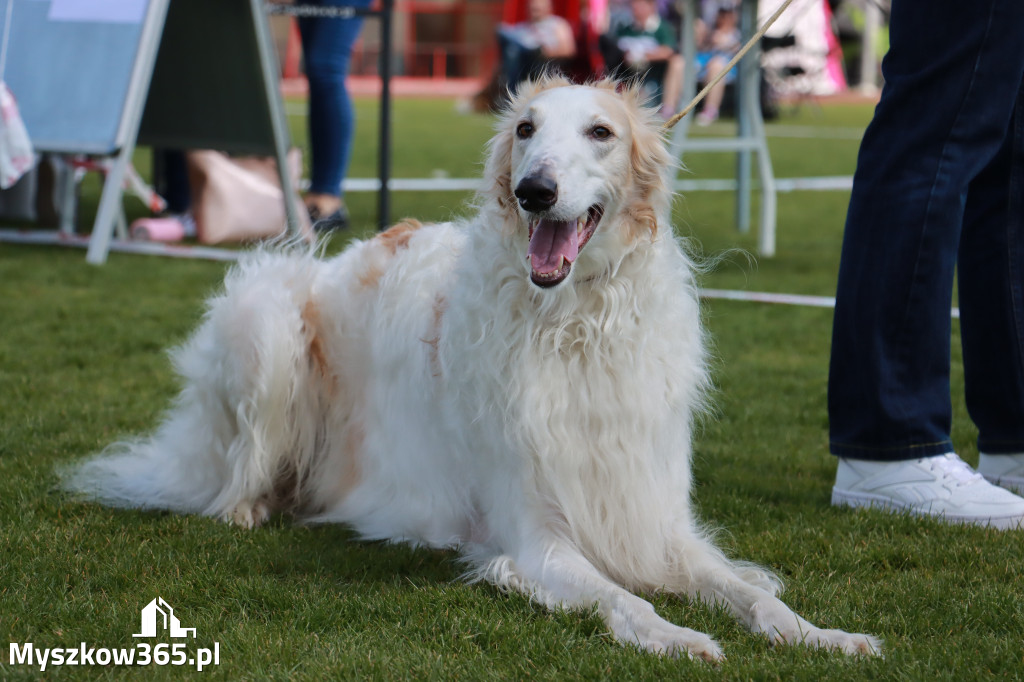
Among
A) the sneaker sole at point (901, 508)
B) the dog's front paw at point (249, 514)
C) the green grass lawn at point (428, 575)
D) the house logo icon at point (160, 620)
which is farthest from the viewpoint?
the dog's front paw at point (249, 514)

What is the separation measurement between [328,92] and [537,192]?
17.5 feet

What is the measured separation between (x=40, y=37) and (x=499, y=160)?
4.87 metres

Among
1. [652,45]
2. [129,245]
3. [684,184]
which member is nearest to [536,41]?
[652,45]

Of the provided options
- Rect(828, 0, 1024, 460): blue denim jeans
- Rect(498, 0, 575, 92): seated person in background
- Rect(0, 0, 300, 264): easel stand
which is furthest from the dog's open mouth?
Rect(498, 0, 575, 92): seated person in background

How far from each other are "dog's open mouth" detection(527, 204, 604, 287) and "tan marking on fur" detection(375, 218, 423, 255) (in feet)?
2.77

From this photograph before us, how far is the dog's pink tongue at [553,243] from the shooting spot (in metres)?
2.66

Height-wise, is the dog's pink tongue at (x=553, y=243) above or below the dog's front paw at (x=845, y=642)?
above

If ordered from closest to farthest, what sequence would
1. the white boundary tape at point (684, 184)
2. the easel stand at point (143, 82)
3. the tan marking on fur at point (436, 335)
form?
1. the tan marking on fur at point (436, 335)
2. the easel stand at point (143, 82)
3. the white boundary tape at point (684, 184)

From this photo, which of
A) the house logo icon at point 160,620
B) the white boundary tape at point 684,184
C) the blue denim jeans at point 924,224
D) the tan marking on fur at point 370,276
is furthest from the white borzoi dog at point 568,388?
the white boundary tape at point 684,184

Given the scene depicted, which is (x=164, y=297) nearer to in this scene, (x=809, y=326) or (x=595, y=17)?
(x=809, y=326)

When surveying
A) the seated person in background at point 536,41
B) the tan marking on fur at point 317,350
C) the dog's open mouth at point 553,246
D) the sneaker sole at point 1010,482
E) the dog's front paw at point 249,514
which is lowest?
the dog's front paw at point 249,514

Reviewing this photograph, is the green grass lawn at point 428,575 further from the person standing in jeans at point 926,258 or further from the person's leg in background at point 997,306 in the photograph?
the person's leg in background at point 997,306

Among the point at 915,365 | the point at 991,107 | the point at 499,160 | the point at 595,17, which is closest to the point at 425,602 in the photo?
the point at 499,160

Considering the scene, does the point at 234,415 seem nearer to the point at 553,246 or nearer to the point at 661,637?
the point at 553,246
